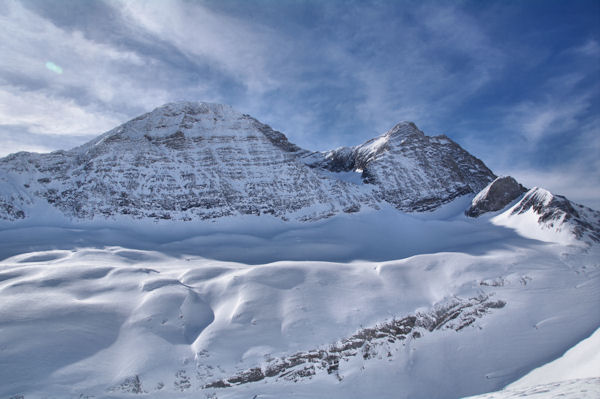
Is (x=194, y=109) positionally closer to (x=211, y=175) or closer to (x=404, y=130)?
(x=211, y=175)

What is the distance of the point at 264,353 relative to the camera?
1574 cm

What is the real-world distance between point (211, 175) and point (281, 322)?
134 ft

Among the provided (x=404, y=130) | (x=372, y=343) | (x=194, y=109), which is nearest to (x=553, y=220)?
(x=372, y=343)

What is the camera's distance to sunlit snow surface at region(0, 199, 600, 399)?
13.8 m

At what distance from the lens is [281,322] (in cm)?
1798

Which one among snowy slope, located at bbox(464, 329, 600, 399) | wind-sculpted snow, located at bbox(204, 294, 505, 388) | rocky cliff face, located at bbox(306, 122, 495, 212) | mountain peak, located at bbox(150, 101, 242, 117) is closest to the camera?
snowy slope, located at bbox(464, 329, 600, 399)

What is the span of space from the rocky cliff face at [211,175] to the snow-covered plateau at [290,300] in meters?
0.67

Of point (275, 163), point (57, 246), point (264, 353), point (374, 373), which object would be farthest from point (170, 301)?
point (275, 163)

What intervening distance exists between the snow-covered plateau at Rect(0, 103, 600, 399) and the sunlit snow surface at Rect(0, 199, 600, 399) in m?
0.09

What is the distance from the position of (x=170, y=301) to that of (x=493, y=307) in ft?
61.0

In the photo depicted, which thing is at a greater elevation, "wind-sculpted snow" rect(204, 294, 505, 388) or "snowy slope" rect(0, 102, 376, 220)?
"snowy slope" rect(0, 102, 376, 220)

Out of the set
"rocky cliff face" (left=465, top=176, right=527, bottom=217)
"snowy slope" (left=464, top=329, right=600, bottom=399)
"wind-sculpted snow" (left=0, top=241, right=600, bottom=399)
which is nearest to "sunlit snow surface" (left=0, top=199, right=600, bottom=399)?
"wind-sculpted snow" (left=0, top=241, right=600, bottom=399)

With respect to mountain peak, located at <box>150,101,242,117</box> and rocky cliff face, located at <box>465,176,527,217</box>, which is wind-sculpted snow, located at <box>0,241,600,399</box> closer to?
rocky cliff face, located at <box>465,176,527,217</box>

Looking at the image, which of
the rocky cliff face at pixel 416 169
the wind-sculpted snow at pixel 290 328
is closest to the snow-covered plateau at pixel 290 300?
the wind-sculpted snow at pixel 290 328
